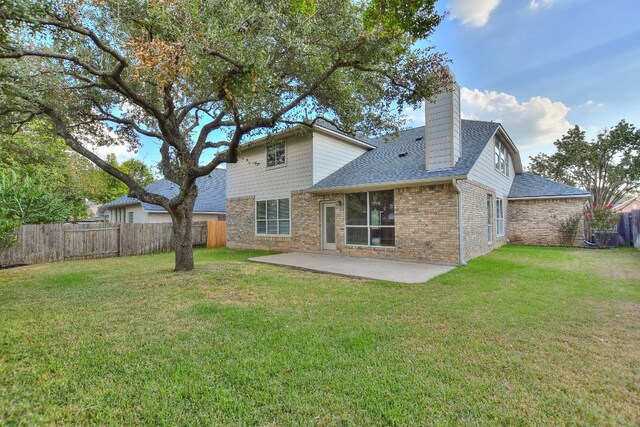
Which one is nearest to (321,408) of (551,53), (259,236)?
(259,236)

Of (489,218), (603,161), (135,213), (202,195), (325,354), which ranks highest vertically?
(603,161)

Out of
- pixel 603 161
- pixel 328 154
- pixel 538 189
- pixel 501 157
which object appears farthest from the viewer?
pixel 603 161

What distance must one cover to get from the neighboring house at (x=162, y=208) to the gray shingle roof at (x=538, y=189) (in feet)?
55.5

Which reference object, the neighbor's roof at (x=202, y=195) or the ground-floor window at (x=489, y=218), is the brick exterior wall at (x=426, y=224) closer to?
the ground-floor window at (x=489, y=218)

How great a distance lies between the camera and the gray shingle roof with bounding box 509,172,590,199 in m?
13.5

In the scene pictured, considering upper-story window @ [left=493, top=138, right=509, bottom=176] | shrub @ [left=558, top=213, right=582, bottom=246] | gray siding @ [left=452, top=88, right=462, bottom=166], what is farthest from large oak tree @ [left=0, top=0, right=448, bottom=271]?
shrub @ [left=558, top=213, right=582, bottom=246]

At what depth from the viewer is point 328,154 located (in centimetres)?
1259

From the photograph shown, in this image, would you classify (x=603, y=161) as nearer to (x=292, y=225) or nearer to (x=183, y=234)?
(x=292, y=225)

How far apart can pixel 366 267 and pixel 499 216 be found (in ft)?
28.4

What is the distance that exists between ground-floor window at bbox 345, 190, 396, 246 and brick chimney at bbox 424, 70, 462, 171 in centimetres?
182

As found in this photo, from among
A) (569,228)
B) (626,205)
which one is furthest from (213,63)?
(626,205)

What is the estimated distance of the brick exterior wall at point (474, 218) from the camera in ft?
29.4

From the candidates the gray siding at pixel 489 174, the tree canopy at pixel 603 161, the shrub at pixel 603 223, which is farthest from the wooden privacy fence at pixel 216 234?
the tree canopy at pixel 603 161

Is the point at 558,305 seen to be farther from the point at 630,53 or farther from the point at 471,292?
the point at 630,53
